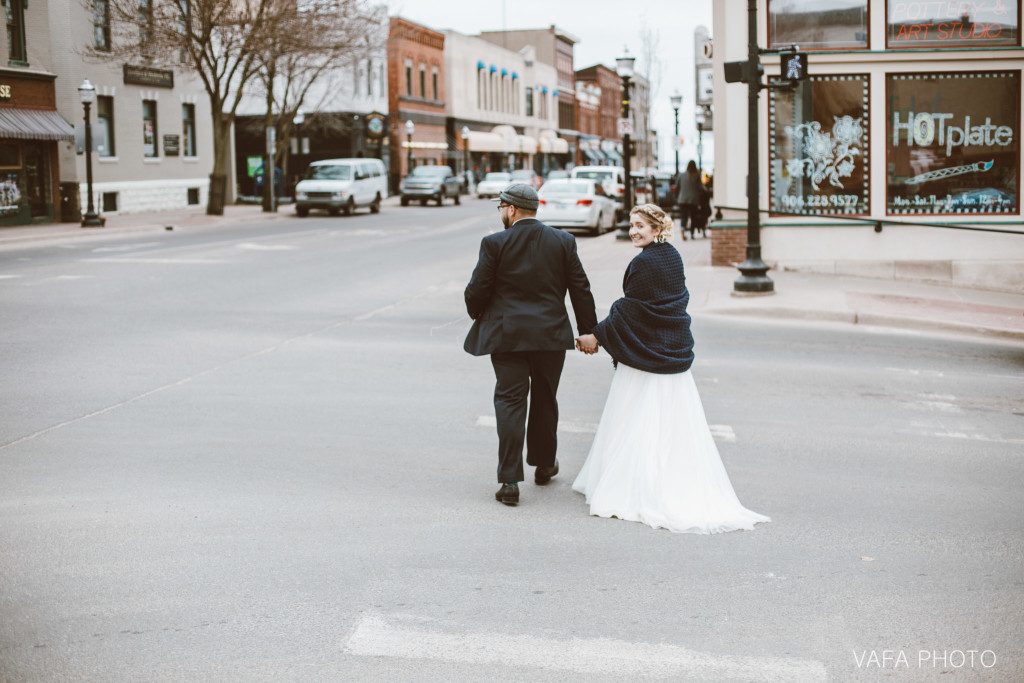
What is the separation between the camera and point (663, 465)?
5.95 meters

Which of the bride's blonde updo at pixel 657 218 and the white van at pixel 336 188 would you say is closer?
the bride's blonde updo at pixel 657 218

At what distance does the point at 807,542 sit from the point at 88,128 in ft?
98.5

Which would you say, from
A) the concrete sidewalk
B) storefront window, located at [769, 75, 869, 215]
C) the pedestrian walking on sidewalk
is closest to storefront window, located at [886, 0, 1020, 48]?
storefront window, located at [769, 75, 869, 215]

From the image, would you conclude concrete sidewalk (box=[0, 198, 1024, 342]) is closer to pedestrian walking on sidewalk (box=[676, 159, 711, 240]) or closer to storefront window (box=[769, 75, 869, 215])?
storefront window (box=[769, 75, 869, 215])

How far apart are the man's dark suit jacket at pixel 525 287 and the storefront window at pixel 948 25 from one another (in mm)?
13741

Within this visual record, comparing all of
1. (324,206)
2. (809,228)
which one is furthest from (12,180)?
(809,228)

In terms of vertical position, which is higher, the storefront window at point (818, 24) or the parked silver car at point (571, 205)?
the storefront window at point (818, 24)

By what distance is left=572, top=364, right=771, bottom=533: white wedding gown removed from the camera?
5895mm

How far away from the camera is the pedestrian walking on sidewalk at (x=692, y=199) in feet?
88.8

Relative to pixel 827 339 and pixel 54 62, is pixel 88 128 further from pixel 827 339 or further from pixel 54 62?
pixel 827 339

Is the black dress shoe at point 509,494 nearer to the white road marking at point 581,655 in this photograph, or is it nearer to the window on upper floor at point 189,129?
the white road marking at point 581,655

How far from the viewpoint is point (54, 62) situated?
34250mm

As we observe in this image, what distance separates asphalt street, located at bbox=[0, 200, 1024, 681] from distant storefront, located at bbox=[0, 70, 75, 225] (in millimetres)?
22064

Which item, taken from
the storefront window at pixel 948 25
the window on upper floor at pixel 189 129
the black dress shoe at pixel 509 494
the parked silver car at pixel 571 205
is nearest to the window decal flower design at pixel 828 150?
the storefront window at pixel 948 25
